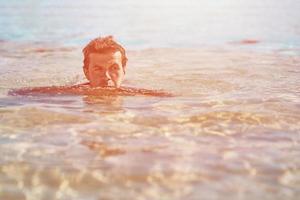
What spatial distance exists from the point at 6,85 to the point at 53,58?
5255 mm

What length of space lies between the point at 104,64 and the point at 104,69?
96 millimetres

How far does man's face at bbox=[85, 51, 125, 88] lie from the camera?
6.71 metres

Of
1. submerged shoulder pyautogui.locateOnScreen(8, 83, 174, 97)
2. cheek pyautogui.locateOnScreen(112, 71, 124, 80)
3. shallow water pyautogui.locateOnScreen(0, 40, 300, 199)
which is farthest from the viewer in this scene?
cheek pyautogui.locateOnScreen(112, 71, 124, 80)

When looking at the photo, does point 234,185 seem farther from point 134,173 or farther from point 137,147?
point 137,147

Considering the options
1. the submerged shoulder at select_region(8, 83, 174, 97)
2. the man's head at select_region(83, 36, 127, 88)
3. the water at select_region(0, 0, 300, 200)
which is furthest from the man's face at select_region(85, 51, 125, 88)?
the water at select_region(0, 0, 300, 200)

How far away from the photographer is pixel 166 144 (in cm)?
413

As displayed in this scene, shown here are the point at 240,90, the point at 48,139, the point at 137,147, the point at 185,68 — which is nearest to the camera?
the point at 137,147

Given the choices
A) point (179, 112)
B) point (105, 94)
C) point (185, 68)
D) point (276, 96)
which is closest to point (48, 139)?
point (179, 112)

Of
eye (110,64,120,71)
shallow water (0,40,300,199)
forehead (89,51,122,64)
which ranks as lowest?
shallow water (0,40,300,199)

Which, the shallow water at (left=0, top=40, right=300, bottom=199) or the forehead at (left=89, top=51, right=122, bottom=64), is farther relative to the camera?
the forehead at (left=89, top=51, right=122, bottom=64)

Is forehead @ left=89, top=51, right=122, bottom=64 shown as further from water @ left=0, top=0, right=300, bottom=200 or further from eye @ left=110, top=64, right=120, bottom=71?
water @ left=0, top=0, right=300, bottom=200

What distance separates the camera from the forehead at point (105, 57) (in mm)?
6707

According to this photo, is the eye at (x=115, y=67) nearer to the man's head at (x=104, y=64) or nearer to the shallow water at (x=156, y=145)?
the man's head at (x=104, y=64)

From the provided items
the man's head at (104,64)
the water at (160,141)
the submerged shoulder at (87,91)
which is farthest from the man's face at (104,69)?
the water at (160,141)
